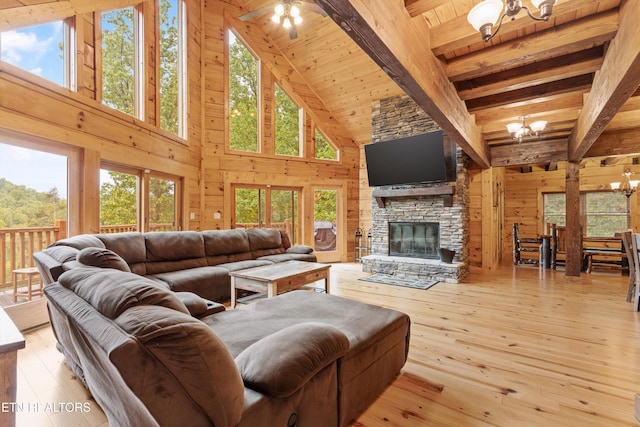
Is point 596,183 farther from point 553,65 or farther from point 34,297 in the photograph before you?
point 34,297

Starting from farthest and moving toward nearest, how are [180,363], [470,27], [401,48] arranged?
[470,27], [401,48], [180,363]

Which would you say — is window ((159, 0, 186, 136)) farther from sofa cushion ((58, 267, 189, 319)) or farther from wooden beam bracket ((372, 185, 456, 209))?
sofa cushion ((58, 267, 189, 319))

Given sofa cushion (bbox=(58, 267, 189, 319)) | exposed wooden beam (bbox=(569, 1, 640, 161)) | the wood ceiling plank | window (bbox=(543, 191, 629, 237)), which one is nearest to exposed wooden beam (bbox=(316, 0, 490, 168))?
exposed wooden beam (bbox=(569, 1, 640, 161))

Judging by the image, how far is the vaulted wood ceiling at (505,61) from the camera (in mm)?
1941

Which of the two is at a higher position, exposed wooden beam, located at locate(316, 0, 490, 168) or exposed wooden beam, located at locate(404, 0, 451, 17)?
exposed wooden beam, located at locate(404, 0, 451, 17)

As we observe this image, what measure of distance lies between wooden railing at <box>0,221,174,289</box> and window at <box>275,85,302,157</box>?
4342mm

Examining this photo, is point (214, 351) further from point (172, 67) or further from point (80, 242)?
point (172, 67)

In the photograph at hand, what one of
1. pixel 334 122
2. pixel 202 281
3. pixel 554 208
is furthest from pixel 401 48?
pixel 554 208

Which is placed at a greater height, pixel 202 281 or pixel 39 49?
pixel 39 49

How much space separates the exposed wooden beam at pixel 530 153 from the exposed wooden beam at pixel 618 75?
6.21 ft

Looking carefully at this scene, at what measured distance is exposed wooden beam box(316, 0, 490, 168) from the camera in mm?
1579

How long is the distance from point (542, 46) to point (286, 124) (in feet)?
17.2

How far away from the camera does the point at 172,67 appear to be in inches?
202

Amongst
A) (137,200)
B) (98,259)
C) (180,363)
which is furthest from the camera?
(137,200)
